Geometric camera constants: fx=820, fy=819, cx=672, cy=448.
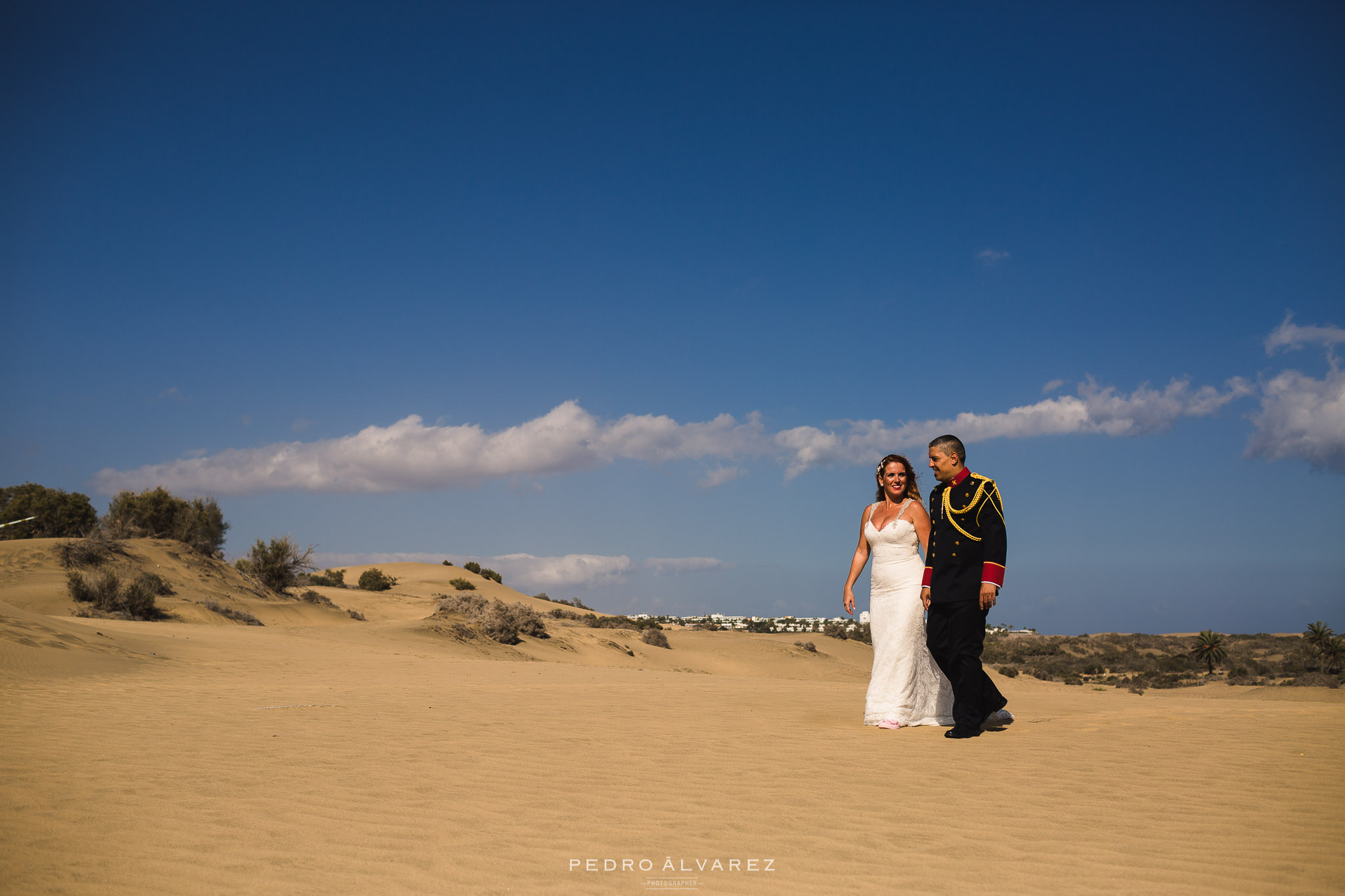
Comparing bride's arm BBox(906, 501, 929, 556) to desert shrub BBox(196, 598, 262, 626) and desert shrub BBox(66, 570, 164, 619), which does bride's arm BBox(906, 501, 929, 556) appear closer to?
desert shrub BBox(66, 570, 164, 619)

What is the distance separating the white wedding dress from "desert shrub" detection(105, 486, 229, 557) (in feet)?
100

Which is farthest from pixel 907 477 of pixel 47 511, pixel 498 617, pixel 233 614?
pixel 47 511

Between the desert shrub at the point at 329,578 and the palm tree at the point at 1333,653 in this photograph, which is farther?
the desert shrub at the point at 329,578

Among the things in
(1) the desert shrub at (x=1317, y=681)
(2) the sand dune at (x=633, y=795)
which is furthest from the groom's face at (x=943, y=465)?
(1) the desert shrub at (x=1317, y=681)

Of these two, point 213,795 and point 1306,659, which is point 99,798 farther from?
point 1306,659

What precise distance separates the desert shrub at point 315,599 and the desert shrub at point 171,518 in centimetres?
440

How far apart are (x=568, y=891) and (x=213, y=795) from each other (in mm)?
2749

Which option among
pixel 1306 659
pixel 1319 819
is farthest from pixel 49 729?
pixel 1306 659

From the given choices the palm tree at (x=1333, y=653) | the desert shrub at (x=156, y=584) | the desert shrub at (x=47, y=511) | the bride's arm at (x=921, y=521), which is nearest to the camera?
the bride's arm at (x=921, y=521)

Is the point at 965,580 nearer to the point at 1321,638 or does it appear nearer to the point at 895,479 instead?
the point at 895,479

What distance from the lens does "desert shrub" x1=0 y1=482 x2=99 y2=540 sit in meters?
37.1

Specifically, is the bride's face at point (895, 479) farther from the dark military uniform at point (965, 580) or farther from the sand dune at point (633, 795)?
the sand dune at point (633, 795)

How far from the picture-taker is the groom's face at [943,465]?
733 cm

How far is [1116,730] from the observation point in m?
7.19
